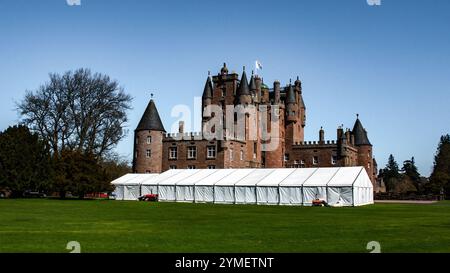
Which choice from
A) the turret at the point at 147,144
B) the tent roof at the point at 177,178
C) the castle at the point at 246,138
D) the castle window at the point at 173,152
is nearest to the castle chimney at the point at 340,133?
the castle at the point at 246,138

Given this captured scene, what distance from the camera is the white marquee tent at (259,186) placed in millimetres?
39312

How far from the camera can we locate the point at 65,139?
47.8 m

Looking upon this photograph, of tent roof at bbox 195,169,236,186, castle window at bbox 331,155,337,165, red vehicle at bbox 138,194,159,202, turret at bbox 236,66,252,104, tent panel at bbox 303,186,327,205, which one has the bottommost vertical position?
red vehicle at bbox 138,194,159,202

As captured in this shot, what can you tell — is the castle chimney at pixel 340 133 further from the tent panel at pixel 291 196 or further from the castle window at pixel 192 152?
the tent panel at pixel 291 196

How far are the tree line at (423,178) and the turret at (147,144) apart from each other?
35520 mm

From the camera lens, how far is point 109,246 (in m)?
Result: 11.0

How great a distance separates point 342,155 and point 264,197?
27587mm

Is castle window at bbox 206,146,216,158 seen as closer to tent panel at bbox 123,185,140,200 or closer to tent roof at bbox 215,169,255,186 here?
tent roof at bbox 215,169,255,186

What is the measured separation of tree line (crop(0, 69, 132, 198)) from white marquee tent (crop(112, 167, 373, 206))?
187 inches

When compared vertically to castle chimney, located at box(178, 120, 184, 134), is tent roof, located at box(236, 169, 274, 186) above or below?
below

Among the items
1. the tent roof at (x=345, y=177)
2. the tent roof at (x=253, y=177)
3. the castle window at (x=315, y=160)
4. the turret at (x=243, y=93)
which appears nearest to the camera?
the tent roof at (x=345, y=177)

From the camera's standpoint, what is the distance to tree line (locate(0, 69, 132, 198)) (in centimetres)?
4416

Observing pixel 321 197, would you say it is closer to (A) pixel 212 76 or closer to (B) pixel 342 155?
(B) pixel 342 155

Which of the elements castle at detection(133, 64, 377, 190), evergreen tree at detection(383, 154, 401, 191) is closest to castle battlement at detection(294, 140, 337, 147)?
castle at detection(133, 64, 377, 190)
